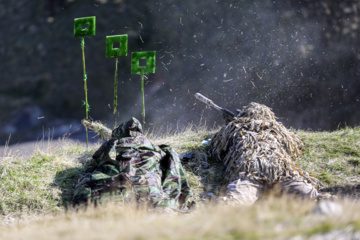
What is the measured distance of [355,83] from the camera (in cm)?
1069

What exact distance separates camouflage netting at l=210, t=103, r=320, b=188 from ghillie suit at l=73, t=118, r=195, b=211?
2.21 ft

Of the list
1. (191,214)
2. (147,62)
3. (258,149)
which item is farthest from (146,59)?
(191,214)

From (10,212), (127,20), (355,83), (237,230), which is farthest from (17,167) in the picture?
(355,83)

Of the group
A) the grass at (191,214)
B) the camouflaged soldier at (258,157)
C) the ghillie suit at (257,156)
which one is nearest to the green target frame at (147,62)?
the grass at (191,214)

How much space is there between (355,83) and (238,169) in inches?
292

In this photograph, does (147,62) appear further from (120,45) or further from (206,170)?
(206,170)

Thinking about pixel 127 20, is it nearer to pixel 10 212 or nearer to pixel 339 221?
pixel 10 212

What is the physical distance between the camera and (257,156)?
4434mm

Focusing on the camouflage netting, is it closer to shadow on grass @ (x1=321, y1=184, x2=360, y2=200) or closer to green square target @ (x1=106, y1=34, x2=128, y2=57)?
shadow on grass @ (x1=321, y1=184, x2=360, y2=200)

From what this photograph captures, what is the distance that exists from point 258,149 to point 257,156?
128 mm

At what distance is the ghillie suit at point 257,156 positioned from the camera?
13.5 ft

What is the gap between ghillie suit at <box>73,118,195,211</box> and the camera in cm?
390

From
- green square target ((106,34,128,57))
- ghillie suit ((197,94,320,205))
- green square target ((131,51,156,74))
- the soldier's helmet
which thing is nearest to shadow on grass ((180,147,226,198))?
ghillie suit ((197,94,320,205))

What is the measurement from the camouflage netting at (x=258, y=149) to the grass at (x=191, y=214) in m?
0.25
